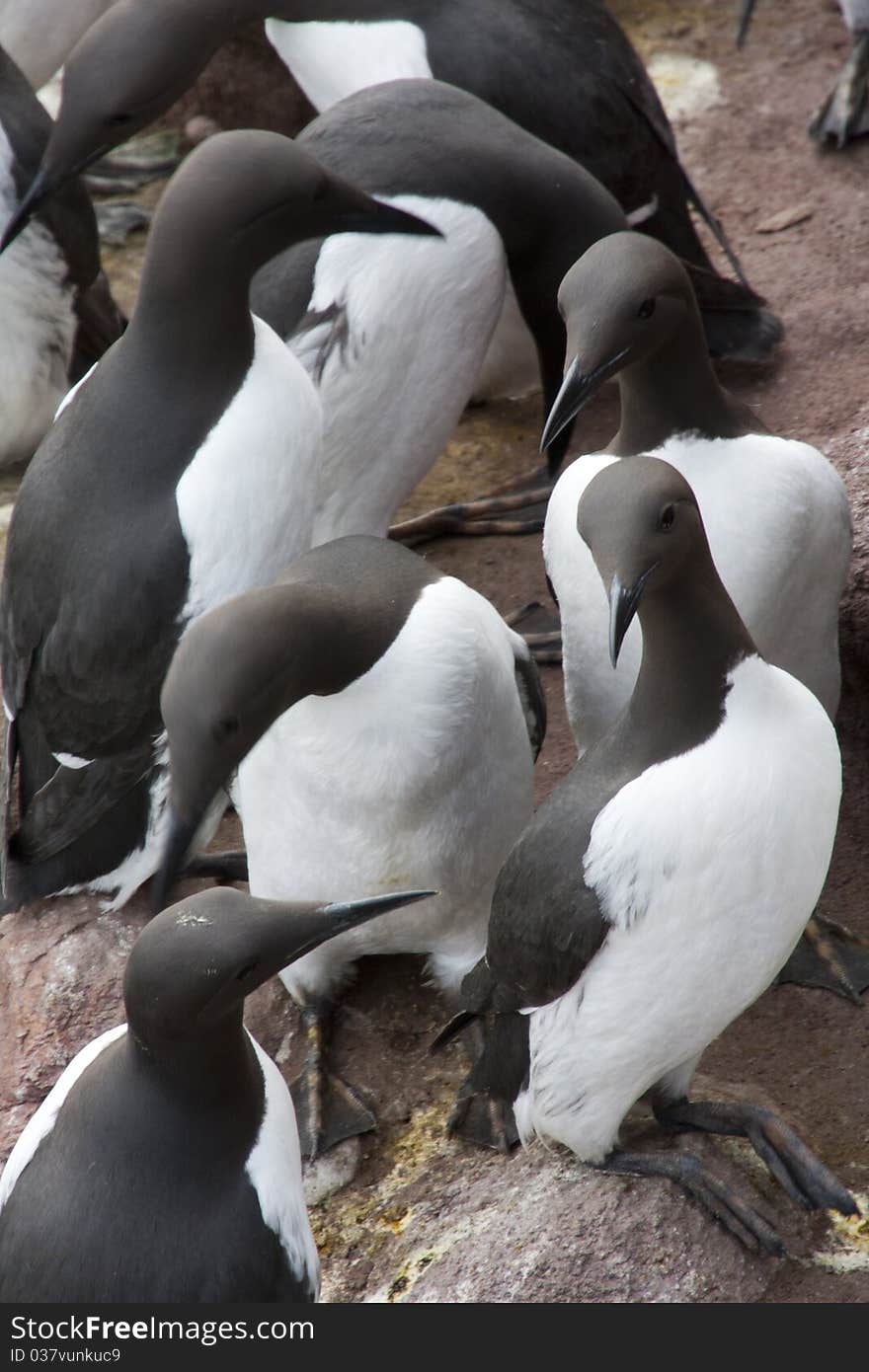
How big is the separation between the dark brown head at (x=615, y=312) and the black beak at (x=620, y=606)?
621mm

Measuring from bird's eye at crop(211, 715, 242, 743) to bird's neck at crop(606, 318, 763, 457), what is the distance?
1.22m

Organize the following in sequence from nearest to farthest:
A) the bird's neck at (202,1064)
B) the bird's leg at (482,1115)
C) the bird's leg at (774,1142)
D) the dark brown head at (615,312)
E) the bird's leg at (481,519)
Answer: the bird's neck at (202,1064), the bird's leg at (774,1142), the dark brown head at (615,312), the bird's leg at (482,1115), the bird's leg at (481,519)

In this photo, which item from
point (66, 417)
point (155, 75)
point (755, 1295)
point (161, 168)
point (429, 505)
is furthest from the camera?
point (161, 168)

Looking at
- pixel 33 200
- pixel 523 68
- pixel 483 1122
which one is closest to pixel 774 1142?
pixel 483 1122

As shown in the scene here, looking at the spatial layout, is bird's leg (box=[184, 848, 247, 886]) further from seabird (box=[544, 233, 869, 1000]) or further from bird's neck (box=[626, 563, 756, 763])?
bird's neck (box=[626, 563, 756, 763])

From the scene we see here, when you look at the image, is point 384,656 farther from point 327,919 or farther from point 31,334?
point 31,334

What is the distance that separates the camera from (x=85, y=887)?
4598 millimetres

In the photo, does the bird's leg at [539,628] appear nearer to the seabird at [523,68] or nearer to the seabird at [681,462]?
the seabird at [681,462]

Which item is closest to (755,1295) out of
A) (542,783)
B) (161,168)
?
(542,783)

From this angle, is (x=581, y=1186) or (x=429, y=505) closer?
(x=581, y=1186)

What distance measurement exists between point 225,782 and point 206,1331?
92 cm

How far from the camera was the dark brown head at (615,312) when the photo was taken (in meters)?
3.83

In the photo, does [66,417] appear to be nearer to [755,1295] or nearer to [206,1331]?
[206,1331]

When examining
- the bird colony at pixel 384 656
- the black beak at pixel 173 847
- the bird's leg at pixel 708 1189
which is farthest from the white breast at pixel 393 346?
the bird's leg at pixel 708 1189
